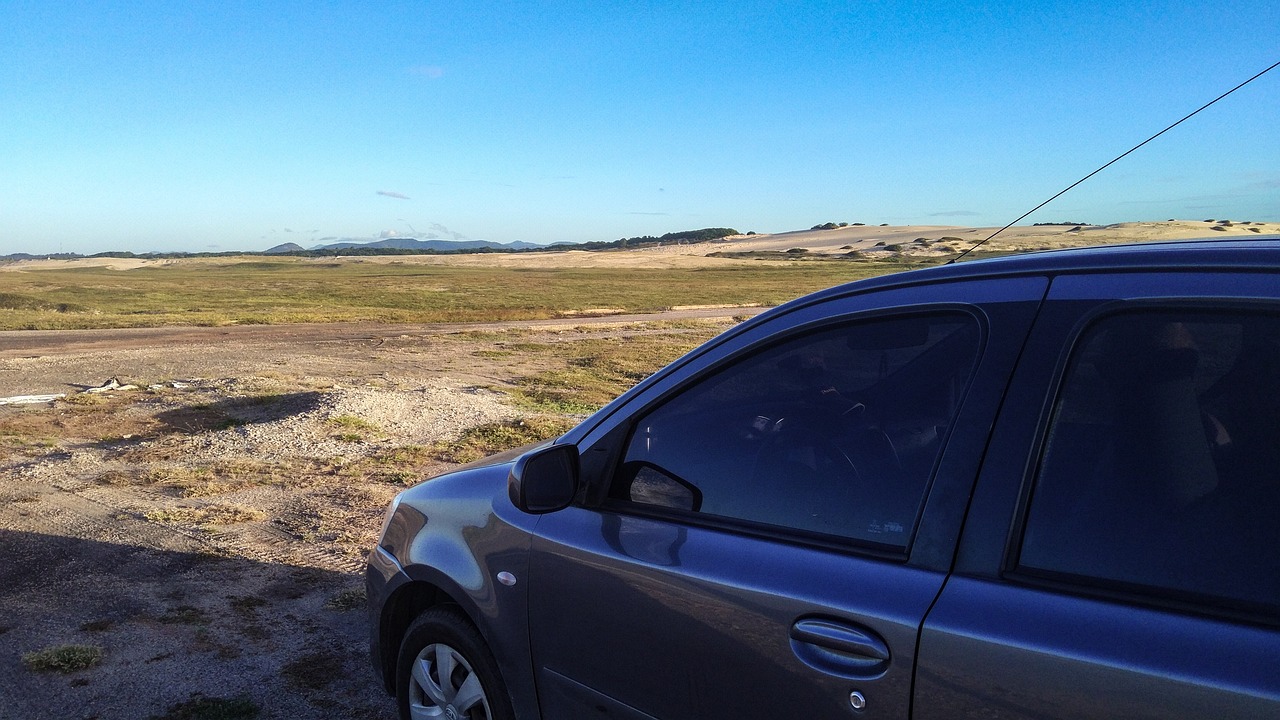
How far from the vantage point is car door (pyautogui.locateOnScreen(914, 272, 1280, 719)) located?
1.43 meters

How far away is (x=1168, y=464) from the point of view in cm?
163

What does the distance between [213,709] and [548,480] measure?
2091mm

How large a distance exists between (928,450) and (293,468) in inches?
279

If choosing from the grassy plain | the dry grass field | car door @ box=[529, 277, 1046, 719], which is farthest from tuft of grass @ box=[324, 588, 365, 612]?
the grassy plain

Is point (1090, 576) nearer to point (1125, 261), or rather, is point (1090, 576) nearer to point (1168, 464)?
point (1168, 464)

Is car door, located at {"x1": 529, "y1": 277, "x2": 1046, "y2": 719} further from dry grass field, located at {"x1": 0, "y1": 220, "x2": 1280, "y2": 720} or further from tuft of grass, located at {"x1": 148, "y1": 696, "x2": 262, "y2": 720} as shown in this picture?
tuft of grass, located at {"x1": 148, "y1": 696, "x2": 262, "y2": 720}

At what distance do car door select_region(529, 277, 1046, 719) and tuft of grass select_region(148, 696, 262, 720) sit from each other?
5.64ft

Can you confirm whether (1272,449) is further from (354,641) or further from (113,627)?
(113,627)

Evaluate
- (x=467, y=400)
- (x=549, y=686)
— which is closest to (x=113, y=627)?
(x=549, y=686)

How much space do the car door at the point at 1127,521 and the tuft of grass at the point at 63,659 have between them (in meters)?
3.85

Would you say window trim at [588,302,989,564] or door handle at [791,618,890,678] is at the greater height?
window trim at [588,302,989,564]

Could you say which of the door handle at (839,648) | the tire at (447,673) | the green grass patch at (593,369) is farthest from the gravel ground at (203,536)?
the door handle at (839,648)

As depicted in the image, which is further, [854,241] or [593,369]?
[854,241]

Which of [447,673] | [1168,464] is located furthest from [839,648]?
[447,673]
